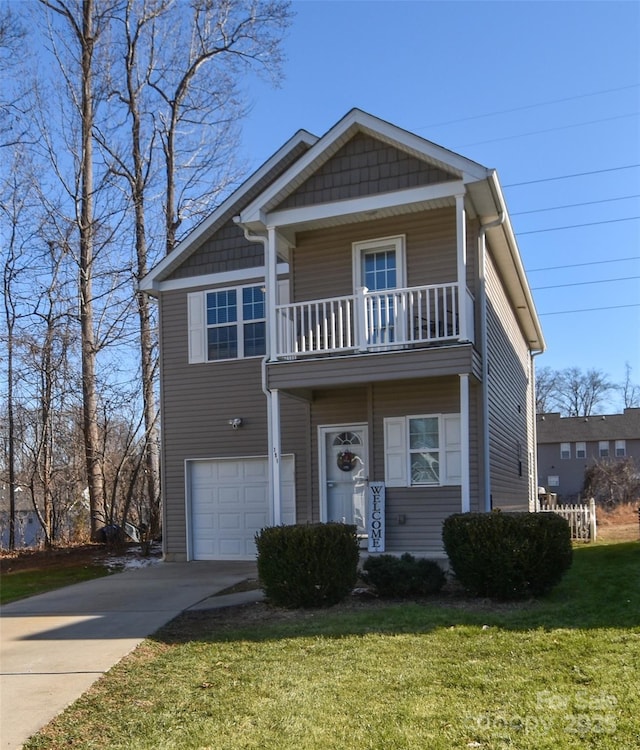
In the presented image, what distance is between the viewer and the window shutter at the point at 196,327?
45.0 feet

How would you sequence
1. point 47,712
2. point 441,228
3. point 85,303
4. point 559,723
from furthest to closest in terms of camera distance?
point 85,303 < point 441,228 < point 47,712 < point 559,723

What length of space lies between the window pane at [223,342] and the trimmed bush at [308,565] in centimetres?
555

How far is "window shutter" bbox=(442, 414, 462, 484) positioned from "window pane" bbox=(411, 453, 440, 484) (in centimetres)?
17

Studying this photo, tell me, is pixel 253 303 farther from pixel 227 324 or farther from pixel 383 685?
pixel 383 685

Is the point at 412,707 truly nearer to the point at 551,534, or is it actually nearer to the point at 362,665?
the point at 362,665

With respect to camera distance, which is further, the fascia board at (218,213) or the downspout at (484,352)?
the fascia board at (218,213)

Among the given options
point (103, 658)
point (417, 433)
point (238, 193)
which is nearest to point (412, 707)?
point (103, 658)

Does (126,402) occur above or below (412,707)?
above

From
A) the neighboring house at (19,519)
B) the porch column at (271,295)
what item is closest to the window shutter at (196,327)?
the porch column at (271,295)

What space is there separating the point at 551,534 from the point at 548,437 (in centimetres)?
3709

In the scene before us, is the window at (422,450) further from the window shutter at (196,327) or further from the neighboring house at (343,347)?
the window shutter at (196,327)

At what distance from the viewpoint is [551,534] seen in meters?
8.04

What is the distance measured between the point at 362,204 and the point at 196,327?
4.67m

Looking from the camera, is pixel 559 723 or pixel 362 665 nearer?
pixel 559 723
